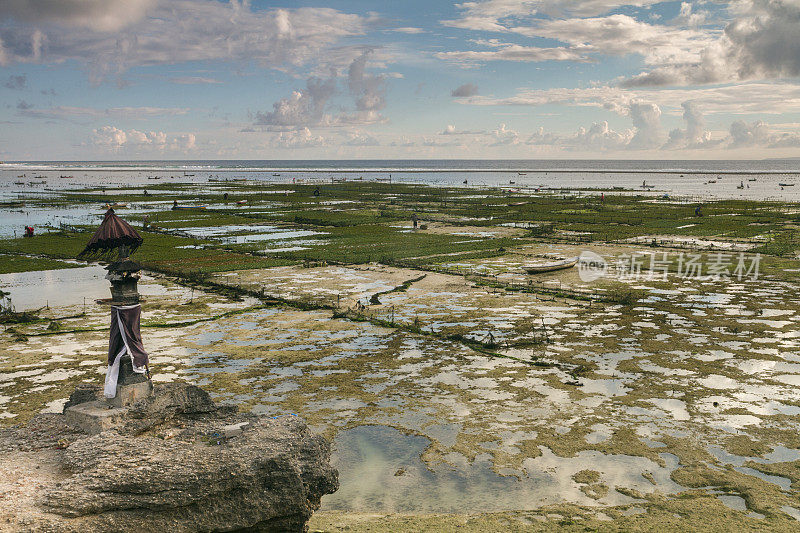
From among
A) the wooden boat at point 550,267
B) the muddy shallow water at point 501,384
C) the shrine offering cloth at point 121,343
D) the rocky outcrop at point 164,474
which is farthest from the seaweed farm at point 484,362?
the shrine offering cloth at point 121,343

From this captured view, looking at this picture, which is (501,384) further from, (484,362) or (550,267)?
(550,267)

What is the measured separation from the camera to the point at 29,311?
1192 inches

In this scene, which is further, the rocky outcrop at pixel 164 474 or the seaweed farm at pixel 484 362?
the seaweed farm at pixel 484 362

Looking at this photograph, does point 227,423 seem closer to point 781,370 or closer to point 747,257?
point 781,370

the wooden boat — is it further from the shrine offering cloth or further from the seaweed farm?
the shrine offering cloth

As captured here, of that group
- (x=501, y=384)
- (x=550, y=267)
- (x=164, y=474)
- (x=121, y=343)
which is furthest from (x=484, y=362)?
(x=550, y=267)

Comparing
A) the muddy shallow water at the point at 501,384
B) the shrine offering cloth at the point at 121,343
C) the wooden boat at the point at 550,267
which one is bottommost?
the muddy shallow water at the point at 501,384

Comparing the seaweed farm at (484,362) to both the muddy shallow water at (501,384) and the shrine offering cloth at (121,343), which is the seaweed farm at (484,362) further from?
the shrine offering cloth at (121,343)

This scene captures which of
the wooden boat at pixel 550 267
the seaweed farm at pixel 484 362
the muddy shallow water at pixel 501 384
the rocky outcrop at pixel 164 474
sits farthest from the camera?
the wooden boat at pixel 550 267

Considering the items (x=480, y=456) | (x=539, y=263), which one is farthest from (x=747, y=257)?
(x=480, y=456)

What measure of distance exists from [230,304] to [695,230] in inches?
2015

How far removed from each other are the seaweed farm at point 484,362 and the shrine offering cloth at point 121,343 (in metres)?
3.85

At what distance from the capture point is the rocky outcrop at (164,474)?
943 cm

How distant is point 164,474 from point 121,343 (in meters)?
4.13
